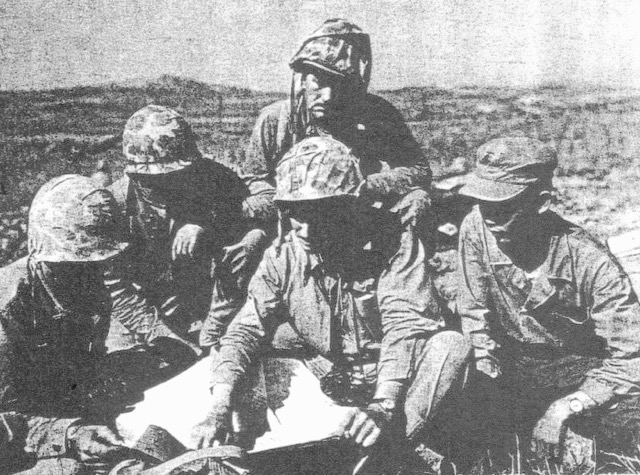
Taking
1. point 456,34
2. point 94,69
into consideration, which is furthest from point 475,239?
point 94,69

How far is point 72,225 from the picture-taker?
14.0 ft

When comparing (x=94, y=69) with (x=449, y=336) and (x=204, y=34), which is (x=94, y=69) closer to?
(x=204, y=34)

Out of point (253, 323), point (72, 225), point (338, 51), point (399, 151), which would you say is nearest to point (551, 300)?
point (399, 151)

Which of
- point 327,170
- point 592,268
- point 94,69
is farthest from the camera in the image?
point 94,69

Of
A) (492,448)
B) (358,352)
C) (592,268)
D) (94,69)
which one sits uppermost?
(94,69)

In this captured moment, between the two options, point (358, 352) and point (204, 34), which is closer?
point (358, 352)

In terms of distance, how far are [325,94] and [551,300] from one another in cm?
179

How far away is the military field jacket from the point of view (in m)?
4.79

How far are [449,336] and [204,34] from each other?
94.1 inches

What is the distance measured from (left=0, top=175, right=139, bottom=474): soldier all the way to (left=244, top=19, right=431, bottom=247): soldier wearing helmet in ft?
3.67

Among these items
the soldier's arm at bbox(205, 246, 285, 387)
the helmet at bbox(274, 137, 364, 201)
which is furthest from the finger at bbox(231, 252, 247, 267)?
the helmet at bbox(274, 137, 364, 201)

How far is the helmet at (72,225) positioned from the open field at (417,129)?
75 centimetres

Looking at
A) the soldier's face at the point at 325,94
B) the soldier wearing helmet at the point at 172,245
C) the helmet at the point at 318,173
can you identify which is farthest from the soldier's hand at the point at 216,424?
the soldier's face at the point at 325,94

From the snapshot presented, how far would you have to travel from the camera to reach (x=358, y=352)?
4.67 metres
